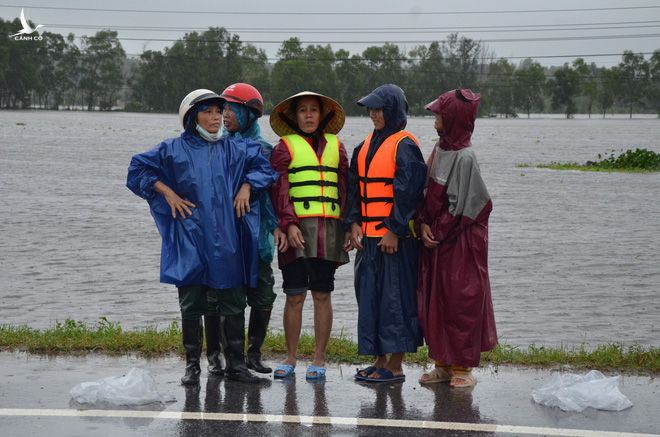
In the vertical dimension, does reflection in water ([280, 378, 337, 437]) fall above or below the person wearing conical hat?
below

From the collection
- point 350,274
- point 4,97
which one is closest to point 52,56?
point 4,97

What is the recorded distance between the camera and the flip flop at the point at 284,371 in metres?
7.88

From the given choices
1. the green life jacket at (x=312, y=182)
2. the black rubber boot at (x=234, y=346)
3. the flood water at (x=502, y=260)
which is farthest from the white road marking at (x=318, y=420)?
the flood water at (x=502, y=260)

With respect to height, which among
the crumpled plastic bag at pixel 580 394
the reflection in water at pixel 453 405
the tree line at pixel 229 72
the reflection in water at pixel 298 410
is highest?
the tree line at pixel 229 72

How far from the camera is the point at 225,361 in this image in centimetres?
817

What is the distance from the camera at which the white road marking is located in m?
6.58

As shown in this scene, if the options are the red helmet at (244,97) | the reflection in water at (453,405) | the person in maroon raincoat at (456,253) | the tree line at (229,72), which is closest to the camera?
the reflection in water at (453,405)

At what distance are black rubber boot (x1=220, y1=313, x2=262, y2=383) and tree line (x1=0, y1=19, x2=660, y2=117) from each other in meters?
152

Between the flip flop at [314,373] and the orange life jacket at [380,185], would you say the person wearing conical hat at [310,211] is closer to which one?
the flip flop at [314,373]

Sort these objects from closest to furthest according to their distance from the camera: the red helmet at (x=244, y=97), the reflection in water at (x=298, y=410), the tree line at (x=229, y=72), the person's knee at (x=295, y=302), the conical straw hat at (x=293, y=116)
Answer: the reflection in water at (x=298, y=410) → the person's knee at (x=295, y=302) → the conical straw hat at (x=293, y=116) → the red helmet at (x=244, y=97) → the tree line at (x=229, y=72)

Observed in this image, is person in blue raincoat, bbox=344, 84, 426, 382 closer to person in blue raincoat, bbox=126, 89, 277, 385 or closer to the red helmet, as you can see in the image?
person in blue raincoat, bbox=126, 89, 277, 385

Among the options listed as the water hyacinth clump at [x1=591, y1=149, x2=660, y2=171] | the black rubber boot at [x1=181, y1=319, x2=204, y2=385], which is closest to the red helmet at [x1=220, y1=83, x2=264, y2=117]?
the black rubber boot at [x1=181, y1=319, x2=204, y2=385]

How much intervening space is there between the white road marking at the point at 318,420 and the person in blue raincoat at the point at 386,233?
102 cm

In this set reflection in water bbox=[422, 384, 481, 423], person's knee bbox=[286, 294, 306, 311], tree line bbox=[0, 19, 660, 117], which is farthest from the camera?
tree line bbox=[0, 19, 660, 117]
